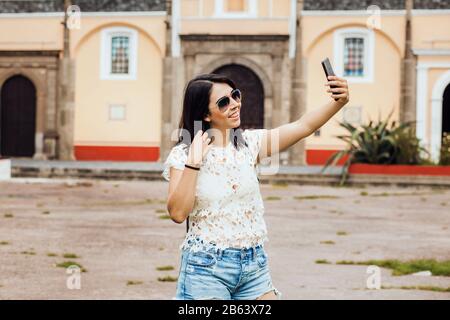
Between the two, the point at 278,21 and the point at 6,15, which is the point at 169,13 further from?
the point at 6,15

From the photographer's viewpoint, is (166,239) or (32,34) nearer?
(166,239)

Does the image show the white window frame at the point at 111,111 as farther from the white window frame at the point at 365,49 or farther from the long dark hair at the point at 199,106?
the long dark hair at the point at 199,106

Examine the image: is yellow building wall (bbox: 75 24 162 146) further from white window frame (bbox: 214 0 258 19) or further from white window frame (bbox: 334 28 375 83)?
white window frame (bbox: 334 28 375 83)

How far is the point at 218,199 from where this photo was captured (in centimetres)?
448

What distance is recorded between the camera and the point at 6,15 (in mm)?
33812

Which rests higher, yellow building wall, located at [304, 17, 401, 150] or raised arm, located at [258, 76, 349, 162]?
yellow building wall, located at [304, 17, 401, 150]

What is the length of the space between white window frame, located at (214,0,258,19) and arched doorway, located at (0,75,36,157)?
21.1ft

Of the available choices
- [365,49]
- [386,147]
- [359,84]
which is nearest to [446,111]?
[359,84]

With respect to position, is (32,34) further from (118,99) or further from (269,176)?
(269,176)

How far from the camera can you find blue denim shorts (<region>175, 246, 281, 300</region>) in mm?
4441

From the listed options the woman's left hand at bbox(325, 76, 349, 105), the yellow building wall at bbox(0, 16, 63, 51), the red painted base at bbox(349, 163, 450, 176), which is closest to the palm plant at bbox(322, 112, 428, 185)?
the red painted base at bbox(349, 163, 450, 176)

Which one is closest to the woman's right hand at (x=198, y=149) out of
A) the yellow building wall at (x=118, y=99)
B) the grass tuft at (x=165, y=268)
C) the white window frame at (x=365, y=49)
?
the grass tuft at (x=165, y=268)

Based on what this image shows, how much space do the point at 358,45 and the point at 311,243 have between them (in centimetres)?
2040

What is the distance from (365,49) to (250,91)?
3.74m
